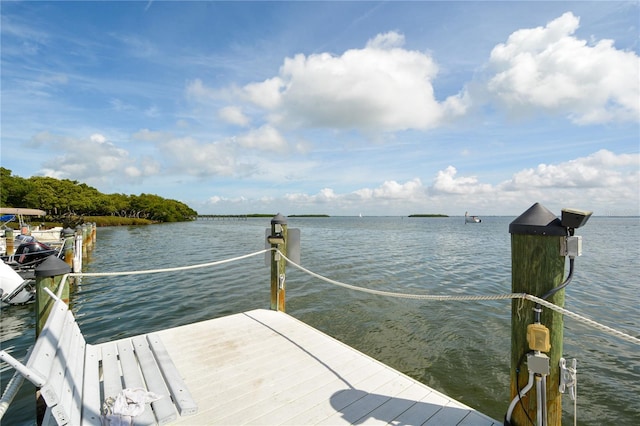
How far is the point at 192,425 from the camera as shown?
2.83m

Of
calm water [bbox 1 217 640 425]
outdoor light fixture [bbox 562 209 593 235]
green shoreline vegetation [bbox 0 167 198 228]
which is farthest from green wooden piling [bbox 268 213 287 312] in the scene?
green shoreline vegetation [bbox 0 167 198 228]

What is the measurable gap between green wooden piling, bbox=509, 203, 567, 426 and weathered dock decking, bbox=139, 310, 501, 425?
62 cm

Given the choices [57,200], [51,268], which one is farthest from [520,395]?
[57,200]

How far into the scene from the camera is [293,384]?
355cm

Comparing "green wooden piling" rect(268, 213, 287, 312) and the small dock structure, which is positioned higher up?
"green wooden piling" rect(268, 213, 287, 312)

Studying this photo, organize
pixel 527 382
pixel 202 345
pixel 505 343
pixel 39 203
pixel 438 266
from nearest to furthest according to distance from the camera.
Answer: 1. pixel 527 382
2. pixel 202 345
3. pixel 505 343
4. pixel 438 266
5. pixel 39 203

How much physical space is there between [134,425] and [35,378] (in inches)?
41.1

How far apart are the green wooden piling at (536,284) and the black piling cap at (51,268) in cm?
443

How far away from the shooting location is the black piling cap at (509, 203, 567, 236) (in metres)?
2.43

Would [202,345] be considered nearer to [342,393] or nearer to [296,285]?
[342,393]

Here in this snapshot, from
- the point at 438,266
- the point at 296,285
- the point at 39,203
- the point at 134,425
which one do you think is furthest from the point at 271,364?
the point at 39,203

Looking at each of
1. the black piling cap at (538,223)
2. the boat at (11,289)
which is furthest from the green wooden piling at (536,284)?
the boat at (11,289)

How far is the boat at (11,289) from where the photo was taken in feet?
30.2

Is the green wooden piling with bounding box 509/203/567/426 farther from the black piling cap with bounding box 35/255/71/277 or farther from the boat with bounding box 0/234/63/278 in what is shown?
the boat with bounding box 0/234/63/278
